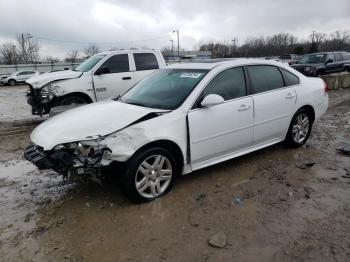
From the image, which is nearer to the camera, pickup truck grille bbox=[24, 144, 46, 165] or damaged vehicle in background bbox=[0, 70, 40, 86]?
pickup truck grille bbox=[24, 144, 46, 165]

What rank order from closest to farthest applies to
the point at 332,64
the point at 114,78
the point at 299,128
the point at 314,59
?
the point at 299,128 → the point at 114,78 → the point at 332,64 → the point at 314,59

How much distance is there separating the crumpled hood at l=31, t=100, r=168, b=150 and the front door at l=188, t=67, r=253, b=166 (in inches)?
22.7

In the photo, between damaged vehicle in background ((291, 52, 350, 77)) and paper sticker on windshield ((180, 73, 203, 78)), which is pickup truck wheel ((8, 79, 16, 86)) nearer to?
damaged vehicle in background ((291, 52, 350, 77))

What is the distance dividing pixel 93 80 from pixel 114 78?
56 centimetres

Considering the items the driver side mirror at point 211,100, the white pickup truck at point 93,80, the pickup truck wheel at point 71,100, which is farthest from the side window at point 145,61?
the driver side mirror at point 211,100

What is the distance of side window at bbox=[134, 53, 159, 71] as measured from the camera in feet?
31.2

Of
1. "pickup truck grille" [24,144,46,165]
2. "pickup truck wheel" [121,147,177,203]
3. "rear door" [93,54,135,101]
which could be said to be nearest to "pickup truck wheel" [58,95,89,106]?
"rear door" [93,54,135,101]

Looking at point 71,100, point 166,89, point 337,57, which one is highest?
point 337,57

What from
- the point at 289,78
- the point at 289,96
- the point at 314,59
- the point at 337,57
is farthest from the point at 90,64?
the point at 337,57

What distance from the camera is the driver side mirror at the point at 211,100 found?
4.38m

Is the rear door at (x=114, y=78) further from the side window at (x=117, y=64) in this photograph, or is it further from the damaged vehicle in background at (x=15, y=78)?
the damaged vehicle in background at (x=15, y=78)

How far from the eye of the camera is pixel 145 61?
9.63 meters

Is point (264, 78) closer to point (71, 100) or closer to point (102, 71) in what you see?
point (102, 71)

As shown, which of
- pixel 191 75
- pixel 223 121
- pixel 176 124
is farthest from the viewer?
pixel 191 75
